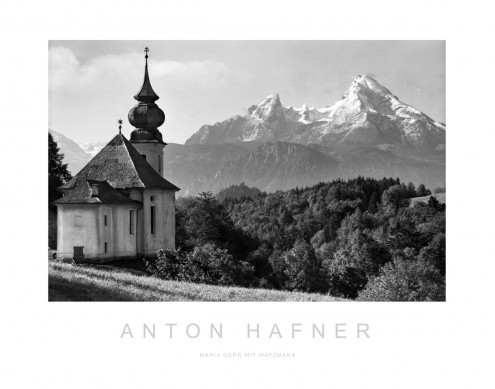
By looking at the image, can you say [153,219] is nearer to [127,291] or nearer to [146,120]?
[146,120]

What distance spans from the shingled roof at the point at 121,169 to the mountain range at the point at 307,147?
51.3 inches

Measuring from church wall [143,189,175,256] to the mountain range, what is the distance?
14.9ft

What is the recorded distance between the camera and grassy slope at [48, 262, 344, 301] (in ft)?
71.3

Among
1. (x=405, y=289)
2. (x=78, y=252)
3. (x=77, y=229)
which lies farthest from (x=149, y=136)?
(x=405, y=289)

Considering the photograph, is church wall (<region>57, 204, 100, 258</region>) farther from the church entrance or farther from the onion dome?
the onion dome

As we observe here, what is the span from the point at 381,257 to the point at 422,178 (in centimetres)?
972

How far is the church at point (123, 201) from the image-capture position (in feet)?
130

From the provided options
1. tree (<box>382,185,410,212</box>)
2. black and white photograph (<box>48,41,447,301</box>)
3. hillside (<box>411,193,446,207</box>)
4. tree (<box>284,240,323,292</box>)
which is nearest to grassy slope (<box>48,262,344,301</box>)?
black and white photograph (<box>48,41,447,301</box>)

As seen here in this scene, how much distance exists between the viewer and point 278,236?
110 m

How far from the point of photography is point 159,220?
4697 centimetres

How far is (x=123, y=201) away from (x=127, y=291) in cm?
2094

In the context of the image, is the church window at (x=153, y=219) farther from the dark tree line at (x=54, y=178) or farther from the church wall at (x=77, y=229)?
the church wall at (x=77, y=229)
